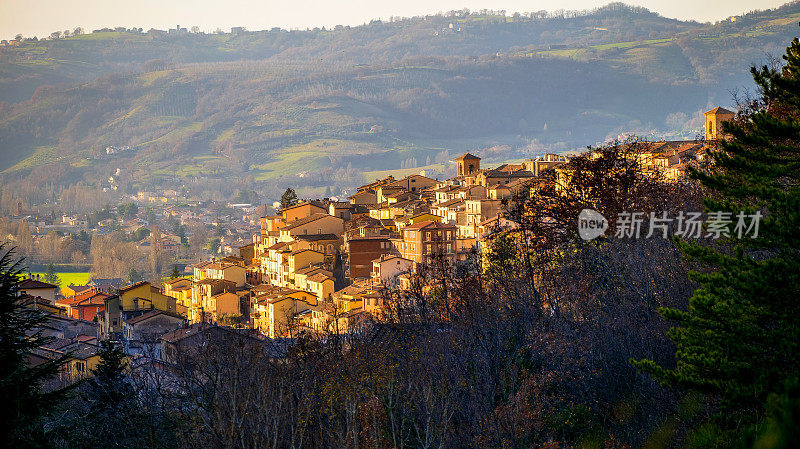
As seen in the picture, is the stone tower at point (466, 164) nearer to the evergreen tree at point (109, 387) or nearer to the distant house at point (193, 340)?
the distant house at point (193, 340)

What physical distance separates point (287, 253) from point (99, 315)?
10.9 meters

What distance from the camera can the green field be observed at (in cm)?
8969

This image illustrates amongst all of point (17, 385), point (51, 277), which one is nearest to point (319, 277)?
point (17, 385)

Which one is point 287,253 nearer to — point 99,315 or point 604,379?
point 99,315

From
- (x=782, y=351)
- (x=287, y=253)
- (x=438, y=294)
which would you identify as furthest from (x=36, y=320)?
(x=287, y=253)

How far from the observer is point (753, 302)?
10312 millimetres

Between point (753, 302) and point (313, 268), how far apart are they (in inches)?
1734

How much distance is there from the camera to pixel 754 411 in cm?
1098

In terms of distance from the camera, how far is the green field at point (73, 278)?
8969 centimetres

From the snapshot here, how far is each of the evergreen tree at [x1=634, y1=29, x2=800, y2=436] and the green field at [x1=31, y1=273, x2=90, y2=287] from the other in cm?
8185

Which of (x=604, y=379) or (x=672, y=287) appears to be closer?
(x=604, y=379)

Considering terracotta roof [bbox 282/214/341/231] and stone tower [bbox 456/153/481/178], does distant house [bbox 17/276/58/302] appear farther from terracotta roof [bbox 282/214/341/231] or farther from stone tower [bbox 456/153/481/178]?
stone tower [bbox 456/153/481/178]

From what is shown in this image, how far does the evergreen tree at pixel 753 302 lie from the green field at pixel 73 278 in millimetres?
81851

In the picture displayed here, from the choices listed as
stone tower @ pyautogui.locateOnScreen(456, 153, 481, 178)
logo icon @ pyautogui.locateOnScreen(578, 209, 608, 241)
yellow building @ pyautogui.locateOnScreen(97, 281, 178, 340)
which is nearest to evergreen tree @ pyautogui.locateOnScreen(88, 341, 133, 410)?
logo icon @ pyautogui.locateOnScreen(578, 209, 608, 241)
